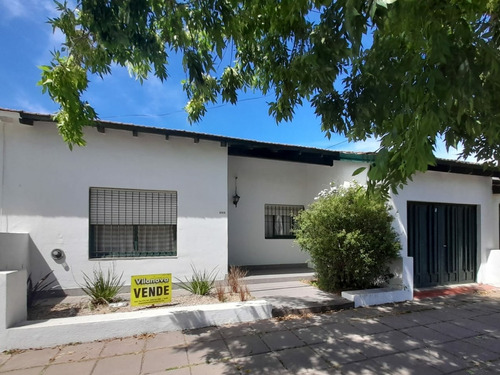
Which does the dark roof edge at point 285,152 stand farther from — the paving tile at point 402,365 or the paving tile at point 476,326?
the paving tile at point 402,365

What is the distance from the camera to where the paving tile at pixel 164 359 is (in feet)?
12.2

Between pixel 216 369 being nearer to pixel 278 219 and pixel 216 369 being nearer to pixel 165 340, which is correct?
pixel 165 340

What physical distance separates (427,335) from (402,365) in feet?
4.48

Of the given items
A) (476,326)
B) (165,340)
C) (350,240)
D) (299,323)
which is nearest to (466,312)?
(476,326)

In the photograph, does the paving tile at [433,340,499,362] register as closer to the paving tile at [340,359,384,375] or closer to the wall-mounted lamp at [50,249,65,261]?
the paving tile at [340,359,384,375]

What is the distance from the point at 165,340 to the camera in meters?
4.53

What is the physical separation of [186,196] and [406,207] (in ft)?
18.4

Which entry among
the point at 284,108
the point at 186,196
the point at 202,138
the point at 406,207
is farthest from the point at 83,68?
the point at 406,207

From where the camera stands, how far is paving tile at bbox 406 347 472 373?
147 inches

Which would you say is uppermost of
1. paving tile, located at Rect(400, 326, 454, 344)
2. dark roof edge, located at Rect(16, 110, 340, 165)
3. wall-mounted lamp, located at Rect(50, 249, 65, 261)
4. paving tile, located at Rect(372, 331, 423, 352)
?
dark roof edge, located at Rect(16, 110, 340, 165)

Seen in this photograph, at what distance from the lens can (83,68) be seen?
3912mm

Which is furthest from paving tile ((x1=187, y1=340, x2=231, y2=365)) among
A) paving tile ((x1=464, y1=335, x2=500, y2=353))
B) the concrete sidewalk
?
paving tile ((x1=464, y1=335, x2=500, y2=353))

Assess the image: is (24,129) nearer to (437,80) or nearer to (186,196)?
(186,196)

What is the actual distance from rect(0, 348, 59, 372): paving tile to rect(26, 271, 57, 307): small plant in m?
1.60
